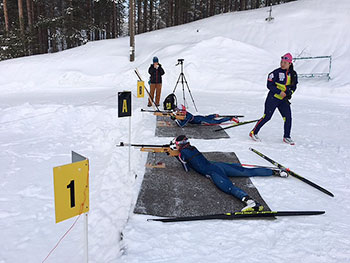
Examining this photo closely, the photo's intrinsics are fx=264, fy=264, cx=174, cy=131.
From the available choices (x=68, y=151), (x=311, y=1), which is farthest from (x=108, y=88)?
(x=311, y=1)

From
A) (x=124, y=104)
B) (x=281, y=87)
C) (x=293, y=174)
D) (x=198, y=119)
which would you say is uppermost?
(x=281, y=87)

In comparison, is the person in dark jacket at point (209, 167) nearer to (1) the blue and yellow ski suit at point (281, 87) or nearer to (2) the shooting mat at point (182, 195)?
(2) the shooting mat at point (182, 195)

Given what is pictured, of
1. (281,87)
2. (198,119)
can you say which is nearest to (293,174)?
(281,87)

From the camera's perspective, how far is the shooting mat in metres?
3.54

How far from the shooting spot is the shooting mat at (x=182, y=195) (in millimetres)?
3543

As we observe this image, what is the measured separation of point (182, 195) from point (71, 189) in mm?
1976

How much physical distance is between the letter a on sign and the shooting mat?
1.11 m

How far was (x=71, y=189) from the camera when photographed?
7.43ft

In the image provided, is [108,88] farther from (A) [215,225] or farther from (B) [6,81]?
(A) [215,225]

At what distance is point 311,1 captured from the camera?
75.0ft

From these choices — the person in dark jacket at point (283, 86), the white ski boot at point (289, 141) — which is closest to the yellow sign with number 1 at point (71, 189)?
the person in dark jacket at point (283, 86)

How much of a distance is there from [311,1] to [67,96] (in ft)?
72.9

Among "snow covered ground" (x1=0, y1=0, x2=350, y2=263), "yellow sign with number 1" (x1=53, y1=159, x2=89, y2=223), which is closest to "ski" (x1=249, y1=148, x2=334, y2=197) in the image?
"snow covered ground" (x1=0, y1=0, x2=350, y2=263)

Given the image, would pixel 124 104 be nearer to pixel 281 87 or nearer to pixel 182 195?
pixel 182 195
